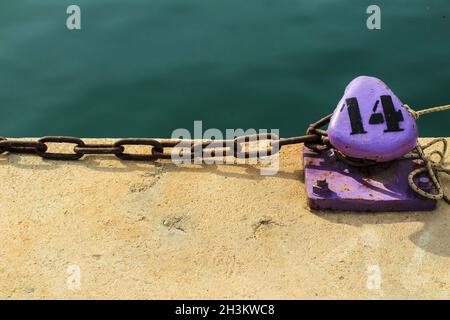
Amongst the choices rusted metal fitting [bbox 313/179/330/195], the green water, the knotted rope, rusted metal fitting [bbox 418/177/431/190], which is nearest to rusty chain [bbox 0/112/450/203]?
the knotted rope

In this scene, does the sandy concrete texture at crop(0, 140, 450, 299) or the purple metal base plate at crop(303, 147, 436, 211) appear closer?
the sandy concrete texture at crop(0, 140, 450, 299)

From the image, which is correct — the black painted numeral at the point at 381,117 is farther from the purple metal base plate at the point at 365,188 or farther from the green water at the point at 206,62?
the green water at the point at 206,62

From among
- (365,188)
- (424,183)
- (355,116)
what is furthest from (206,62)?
(424,183)

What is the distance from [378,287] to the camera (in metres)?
2.97

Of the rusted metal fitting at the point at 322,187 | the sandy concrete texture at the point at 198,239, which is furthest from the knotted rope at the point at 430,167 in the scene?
the rusted metal fitting at the point at 322,187

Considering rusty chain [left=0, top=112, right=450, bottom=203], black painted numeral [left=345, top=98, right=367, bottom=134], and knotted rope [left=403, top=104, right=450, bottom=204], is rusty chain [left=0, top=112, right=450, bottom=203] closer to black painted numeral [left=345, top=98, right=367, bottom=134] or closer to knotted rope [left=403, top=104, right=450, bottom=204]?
knotted rope [left=403, top=104, right=450, bottom=204]

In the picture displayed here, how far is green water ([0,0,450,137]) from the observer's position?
190 inches

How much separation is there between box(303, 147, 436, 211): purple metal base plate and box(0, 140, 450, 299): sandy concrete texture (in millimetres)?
56

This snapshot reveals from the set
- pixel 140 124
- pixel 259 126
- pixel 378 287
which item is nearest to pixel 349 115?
pixel 378 287

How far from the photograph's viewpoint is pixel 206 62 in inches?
209

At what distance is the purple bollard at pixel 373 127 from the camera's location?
10.7 ft

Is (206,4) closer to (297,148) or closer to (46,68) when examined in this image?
(46,68)

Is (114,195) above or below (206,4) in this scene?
below

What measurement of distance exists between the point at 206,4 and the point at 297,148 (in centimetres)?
256
